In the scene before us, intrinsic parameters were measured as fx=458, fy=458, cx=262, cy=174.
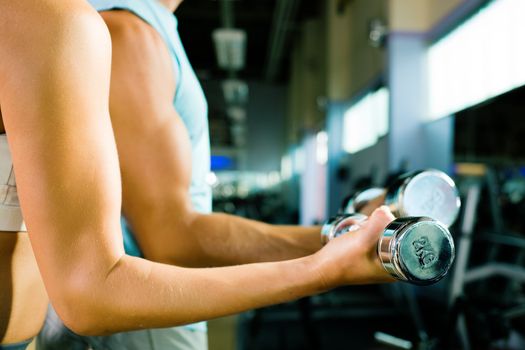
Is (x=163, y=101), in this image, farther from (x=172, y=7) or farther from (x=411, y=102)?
(x=411, y=102)

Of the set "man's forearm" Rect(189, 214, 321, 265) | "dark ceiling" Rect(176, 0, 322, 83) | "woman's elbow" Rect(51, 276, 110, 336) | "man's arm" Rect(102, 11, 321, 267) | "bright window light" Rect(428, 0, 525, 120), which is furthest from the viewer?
A: "dark ceiling" Rect(176, 0, 322, 83)

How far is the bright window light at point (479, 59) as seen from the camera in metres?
3.54

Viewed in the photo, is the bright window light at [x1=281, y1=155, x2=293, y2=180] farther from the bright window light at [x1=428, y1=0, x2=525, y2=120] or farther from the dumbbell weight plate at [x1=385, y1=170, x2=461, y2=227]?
the dumbbell weight plate at [x1=385, y1=170, x2=461, y2=227]

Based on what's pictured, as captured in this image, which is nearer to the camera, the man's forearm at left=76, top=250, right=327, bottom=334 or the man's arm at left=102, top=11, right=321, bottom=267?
the man's forearm at left=76, top=250, right=327, bottom=334

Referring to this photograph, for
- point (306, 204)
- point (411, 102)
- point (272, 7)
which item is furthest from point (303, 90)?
point (411, 102)

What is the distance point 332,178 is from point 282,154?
7247 mm

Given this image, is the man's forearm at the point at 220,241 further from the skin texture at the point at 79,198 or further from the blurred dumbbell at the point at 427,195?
the skin texture at the point at 79,198

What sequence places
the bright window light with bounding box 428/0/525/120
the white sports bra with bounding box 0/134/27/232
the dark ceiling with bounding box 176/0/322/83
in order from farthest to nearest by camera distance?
the dark ceiling with bounding box 176/0/322/83
the bright window light with bounding box 428/0/525/120
the white sports bra with bounding box 0/134/27/232

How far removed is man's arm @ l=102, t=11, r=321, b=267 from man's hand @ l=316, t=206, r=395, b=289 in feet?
1.17

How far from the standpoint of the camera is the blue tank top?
88cm

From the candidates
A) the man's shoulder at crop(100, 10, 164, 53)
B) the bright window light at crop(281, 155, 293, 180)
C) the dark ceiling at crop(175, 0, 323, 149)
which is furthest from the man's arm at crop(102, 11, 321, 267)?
the bright window light at crop(281, 155, 293, 180)

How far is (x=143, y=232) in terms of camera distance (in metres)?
0.84

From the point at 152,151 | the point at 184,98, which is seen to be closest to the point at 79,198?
the point at 152,151

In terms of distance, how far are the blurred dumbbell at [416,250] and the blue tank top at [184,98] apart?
50 centimetres
